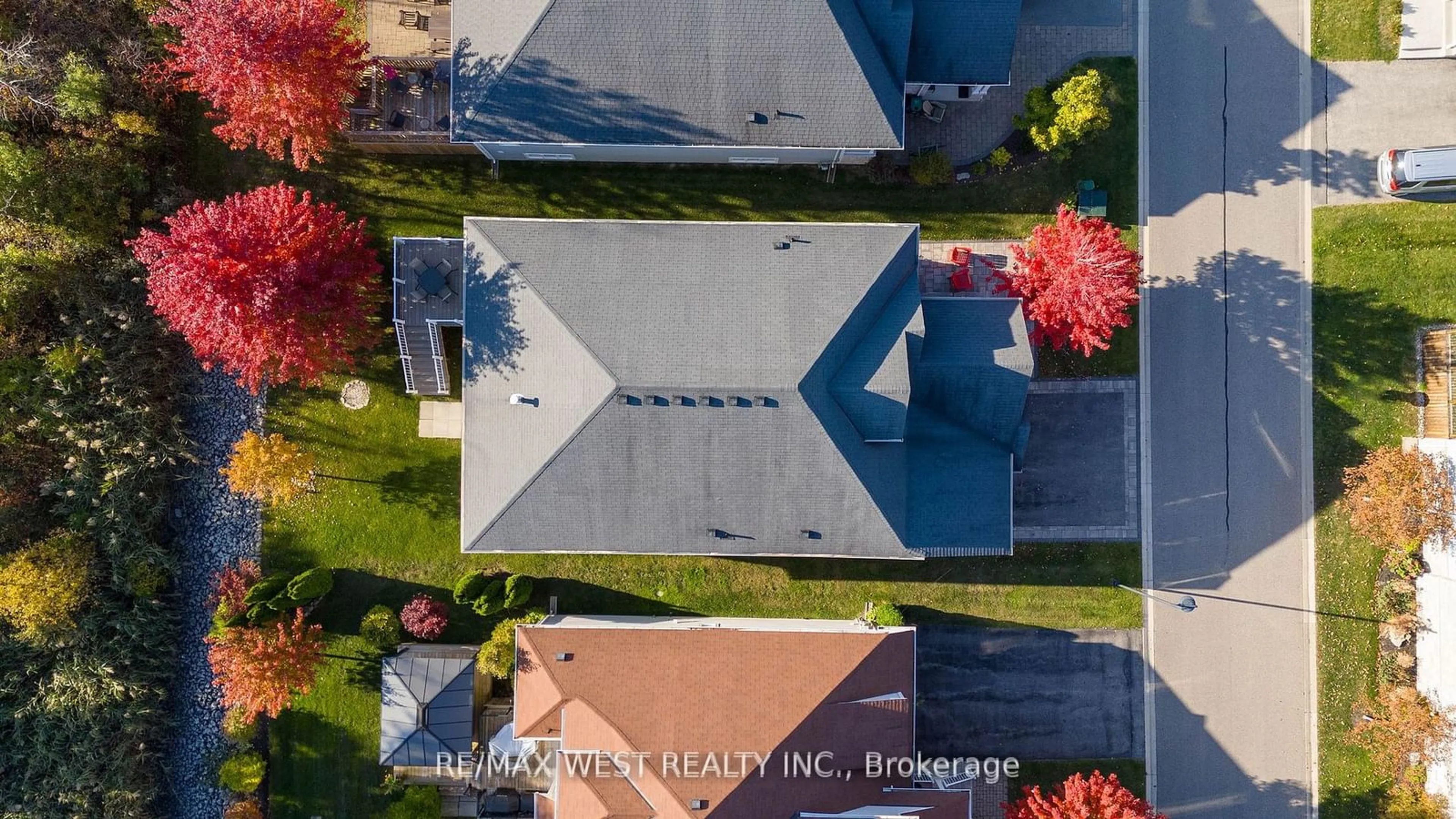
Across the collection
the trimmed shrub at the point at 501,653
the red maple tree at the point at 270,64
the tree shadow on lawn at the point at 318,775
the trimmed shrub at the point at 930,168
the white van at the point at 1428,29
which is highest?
the white van at the point at 1428,29

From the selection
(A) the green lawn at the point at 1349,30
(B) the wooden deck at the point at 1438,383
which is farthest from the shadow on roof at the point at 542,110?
(B) the wooden deck at the point at 1438,383

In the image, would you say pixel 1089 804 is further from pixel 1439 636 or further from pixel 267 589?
pixel 267 589

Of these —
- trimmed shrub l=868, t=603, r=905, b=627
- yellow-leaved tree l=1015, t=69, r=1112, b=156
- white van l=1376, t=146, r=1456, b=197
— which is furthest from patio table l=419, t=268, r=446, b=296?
white van l=1376, t=146, r=1456, b=197

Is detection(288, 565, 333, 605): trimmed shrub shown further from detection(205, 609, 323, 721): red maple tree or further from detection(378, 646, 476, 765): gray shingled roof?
detection(378, 646, 476, 765): gray shingled roof

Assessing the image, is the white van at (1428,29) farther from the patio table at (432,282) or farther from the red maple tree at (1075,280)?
the patio table at (432,282)

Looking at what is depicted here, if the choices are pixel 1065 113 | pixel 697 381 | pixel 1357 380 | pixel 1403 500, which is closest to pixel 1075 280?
pixel 1065 113

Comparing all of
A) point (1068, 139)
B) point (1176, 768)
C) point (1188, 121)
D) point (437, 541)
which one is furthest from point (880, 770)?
point (1188, 121)

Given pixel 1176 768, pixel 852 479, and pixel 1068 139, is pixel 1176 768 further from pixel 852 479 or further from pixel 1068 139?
pixel 1068 139
